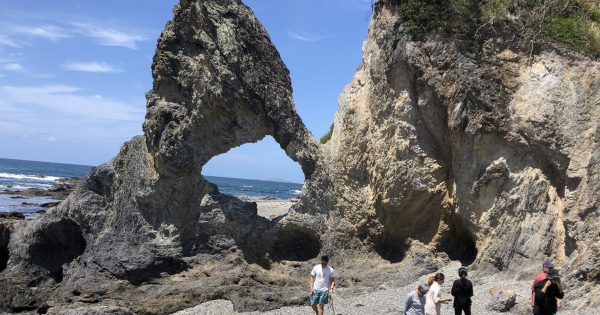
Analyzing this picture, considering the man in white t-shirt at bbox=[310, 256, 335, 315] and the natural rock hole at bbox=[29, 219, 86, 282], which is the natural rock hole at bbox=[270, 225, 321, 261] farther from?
the natural rock hole at bbox=[29, 219, 86, 282]

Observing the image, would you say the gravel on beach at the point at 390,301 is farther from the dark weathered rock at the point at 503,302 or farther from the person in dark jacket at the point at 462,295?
the person in dark jacket at the point at 462,295

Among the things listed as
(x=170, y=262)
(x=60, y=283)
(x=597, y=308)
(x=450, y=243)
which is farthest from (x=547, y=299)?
(x=60, y=283)

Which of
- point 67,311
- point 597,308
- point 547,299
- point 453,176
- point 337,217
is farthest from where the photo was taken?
point 337,217

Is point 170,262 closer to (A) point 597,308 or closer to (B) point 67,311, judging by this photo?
(B) point 67,311

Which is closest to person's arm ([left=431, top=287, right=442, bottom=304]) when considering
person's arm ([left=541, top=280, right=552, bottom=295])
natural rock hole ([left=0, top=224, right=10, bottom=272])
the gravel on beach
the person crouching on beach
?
the person crouching on beach

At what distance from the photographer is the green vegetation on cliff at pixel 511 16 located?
14.5 meters

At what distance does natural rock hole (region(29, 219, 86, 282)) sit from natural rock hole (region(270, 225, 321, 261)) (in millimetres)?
6192

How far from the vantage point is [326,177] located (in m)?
17.1

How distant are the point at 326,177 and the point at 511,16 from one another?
22.7 feet

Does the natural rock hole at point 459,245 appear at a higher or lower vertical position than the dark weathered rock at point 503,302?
higher

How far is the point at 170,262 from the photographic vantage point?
1622 centimetres

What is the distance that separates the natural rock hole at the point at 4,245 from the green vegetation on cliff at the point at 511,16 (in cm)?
1416

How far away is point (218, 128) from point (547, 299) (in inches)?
428

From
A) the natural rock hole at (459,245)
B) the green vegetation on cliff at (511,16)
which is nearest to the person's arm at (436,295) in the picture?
the natural rock hole at (459,245)
